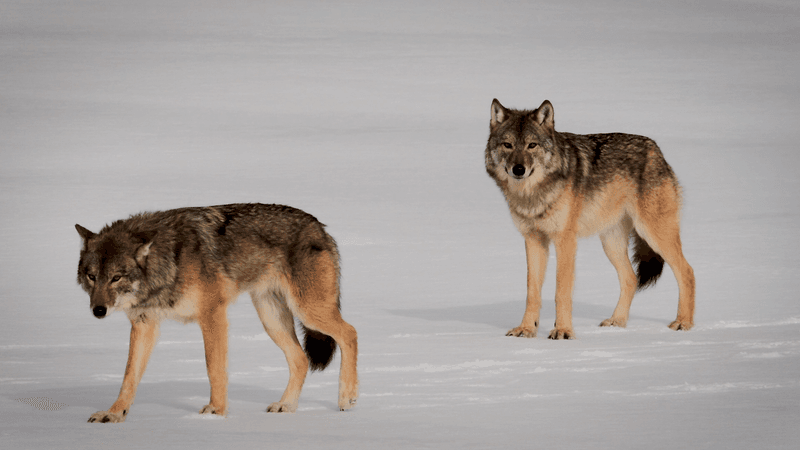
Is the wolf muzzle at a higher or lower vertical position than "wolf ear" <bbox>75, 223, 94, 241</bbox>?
higher

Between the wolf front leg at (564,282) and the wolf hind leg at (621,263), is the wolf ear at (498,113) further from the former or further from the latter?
the wolf hind leg at (621,263)

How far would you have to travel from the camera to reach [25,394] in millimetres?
6922

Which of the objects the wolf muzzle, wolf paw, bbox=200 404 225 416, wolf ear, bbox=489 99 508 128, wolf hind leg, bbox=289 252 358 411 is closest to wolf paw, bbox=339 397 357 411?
wolf hind leg, bbox=289 252 358 411

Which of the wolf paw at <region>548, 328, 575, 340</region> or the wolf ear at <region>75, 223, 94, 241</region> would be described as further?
the wolf paw at <region>548, 328, 575, 340</region>

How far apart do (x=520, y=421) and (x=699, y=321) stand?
3.98 m

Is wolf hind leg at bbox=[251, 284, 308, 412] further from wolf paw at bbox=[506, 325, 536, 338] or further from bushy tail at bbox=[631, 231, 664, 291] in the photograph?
bushy tail at bbox=[631, 231, 664, 291]

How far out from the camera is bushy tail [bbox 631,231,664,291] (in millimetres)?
10000

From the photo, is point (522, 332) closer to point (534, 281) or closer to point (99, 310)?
point (534, 281)

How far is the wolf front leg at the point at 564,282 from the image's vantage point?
9000 millimetres

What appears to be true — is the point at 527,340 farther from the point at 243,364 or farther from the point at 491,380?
the point at 243,364

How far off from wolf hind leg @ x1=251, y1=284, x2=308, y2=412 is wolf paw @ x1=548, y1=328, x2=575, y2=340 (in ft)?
9.32

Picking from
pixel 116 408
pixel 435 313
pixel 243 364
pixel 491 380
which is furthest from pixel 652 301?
pixel 116 408

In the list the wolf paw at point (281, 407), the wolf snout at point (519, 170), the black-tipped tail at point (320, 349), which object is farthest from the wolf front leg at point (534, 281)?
the wolf paw at point (281, 407)

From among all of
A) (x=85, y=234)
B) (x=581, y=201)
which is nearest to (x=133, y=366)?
(x=85, y=234)
